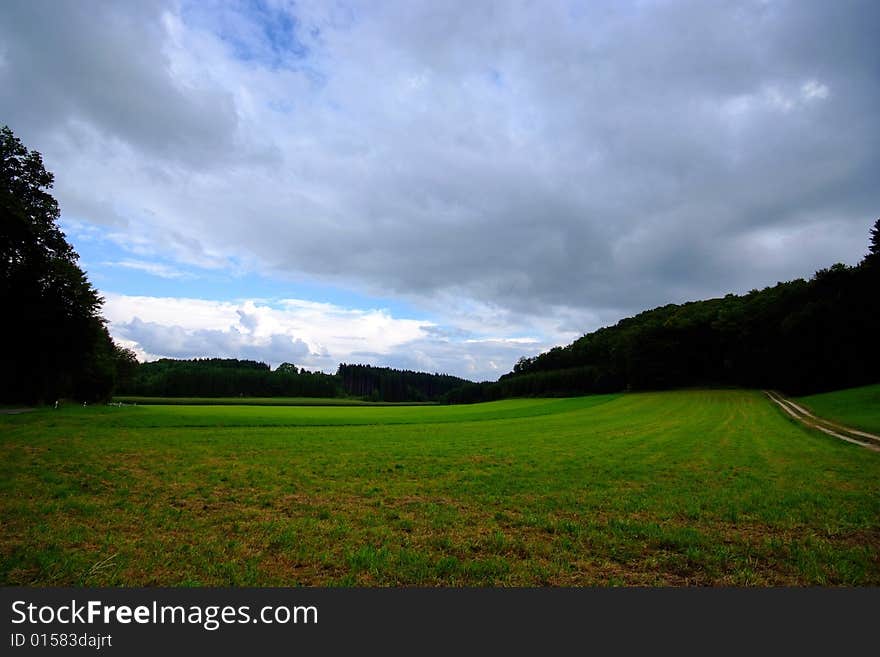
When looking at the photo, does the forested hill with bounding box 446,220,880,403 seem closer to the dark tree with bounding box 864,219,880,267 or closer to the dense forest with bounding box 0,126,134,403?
the dark tree with bounding box 864,219,880,267

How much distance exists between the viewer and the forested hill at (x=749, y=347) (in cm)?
5925

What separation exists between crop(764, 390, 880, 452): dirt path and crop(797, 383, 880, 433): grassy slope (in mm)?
672

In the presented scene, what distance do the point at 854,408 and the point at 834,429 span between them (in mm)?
11957

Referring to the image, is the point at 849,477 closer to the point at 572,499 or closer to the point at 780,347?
the point at 572,499

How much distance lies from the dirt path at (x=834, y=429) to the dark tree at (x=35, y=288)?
54758 millimetres

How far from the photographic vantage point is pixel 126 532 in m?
8.10

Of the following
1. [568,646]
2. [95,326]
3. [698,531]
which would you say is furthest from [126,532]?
[95,326]

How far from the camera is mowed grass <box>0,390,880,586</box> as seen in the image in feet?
21.2

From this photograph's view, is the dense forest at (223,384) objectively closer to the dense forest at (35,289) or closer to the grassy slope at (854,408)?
the dense forest at (35,289)

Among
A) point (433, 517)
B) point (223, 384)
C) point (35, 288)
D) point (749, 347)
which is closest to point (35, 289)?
point (35, 288)

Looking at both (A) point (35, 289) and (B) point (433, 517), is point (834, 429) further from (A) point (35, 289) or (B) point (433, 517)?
(A) point (35, 289)

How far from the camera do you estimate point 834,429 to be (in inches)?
1220

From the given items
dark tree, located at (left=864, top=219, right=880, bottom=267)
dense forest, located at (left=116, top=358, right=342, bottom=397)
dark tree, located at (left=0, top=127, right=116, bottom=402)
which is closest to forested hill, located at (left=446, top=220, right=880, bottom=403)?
dark tree, located at (left=864, top=219, right=880, bottom=267)

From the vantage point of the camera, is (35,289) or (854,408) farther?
(854,408)
